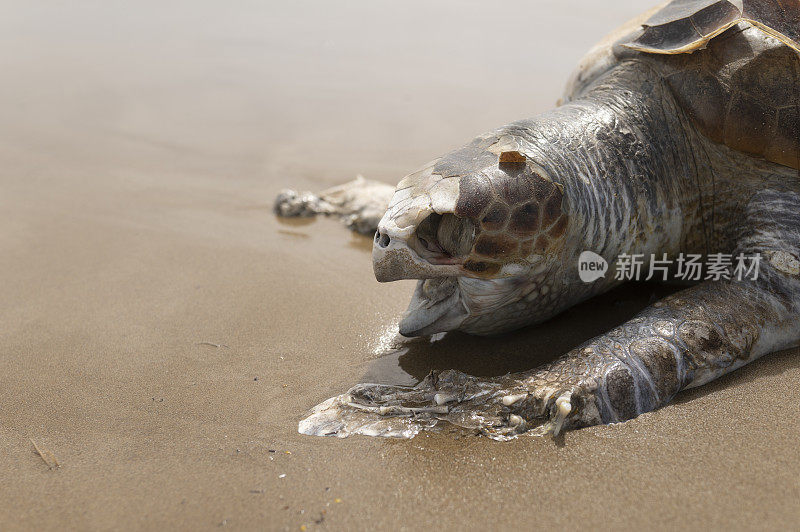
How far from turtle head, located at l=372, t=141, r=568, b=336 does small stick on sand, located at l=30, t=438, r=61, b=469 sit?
3.98ft

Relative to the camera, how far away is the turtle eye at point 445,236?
2311 mm

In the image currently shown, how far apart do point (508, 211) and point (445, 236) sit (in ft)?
0.80

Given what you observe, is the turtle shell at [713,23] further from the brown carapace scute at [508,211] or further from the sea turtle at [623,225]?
the brown carapace scute at [508,211]

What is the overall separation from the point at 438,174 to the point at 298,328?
100 centimetres

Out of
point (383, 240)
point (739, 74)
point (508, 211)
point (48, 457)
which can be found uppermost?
point (739, 74)

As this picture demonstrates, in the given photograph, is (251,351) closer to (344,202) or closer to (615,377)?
(615,377)

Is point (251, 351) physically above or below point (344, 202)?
below

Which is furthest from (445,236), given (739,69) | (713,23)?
(713,23)

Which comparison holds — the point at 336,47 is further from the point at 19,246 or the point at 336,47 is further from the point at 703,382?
the point at 703,382

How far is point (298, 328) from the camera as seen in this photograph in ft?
9.52

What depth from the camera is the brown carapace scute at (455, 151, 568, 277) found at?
7.40 feet

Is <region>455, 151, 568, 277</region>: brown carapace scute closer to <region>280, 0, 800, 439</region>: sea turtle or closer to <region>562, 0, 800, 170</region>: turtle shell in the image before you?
<region>280, 0, 800, 439</region>: sea turtle

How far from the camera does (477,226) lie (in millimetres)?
2262

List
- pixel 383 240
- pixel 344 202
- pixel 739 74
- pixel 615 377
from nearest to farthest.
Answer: pixel 615 377 → pixel 383 240 → pixel 739 74 → pixel 344 202
